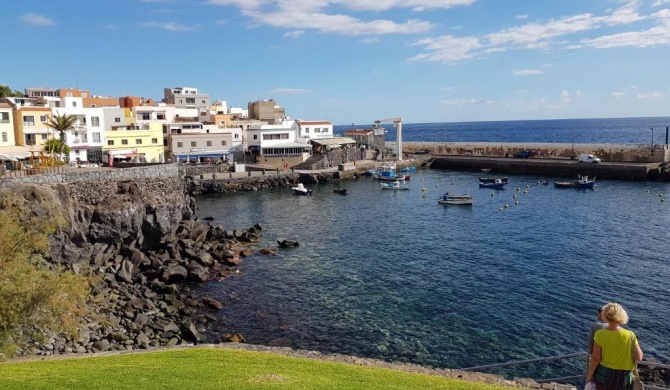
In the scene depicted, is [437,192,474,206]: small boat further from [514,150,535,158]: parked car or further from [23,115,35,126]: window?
[23,115,35,126]: window

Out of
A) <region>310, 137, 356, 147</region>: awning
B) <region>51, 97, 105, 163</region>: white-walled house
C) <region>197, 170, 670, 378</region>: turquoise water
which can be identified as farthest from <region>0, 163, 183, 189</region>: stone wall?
<region>310, 137, 356, 147</region>: awning

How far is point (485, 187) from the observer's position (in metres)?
81.1

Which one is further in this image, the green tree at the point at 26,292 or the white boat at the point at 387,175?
the white boat at the point at 387,175

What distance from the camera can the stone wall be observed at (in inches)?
1422

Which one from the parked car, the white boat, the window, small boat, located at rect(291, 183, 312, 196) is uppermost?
the window

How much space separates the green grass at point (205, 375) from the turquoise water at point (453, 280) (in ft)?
30.6

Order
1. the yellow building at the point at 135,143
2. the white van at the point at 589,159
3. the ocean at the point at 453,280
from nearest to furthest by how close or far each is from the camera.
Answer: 1. the ocean at the point at 453,280
2. the yellow building at the point at 135,143
3. the white van at the point at 589,159

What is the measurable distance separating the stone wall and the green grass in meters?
22.6

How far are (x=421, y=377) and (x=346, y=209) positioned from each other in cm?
5024

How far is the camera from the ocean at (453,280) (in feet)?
87.6

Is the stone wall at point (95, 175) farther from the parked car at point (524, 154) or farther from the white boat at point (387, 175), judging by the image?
the parked car at point (524, 154)

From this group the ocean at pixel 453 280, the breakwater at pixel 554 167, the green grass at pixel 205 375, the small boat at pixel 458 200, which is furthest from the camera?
the breakwater at pixel 554 167

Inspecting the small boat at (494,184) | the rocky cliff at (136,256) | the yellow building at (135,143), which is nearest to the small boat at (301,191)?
the yellow building at (135,143)

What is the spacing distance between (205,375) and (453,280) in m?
24.4
